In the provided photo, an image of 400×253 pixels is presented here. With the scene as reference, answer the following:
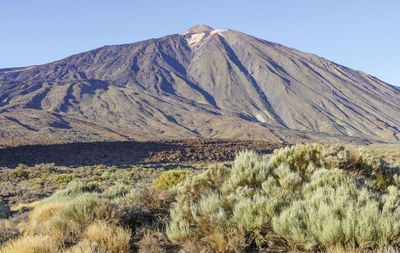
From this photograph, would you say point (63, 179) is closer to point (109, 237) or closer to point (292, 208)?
point (109, 237)

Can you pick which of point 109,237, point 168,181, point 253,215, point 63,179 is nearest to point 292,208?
point 253,215

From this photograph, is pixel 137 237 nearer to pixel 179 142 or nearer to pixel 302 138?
pixel 179 142

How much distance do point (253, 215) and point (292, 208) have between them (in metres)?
0.59

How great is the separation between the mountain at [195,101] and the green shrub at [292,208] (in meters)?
48.9

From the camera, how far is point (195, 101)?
5404 inches

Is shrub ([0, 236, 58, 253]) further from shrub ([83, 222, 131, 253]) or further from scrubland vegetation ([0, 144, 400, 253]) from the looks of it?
shrub ([83, 222, 131, 253])

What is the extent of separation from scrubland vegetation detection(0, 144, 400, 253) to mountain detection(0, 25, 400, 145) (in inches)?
1876

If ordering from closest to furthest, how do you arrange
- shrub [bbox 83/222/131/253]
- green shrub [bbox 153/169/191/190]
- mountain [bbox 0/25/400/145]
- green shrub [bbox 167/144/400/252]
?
green shrub [bbox 167/144/400/252] < shrub [bbox 83/222/131/253] < green shrub [bbox 153/169/191/190] < mountain [bbox 0/25/400/145]

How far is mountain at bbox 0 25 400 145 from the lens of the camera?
80188 millimetres

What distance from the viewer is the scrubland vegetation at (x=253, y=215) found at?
3.70m

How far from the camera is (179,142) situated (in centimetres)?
4159

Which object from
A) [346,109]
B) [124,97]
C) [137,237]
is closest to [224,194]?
[137,237]

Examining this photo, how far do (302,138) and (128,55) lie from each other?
148222 mm

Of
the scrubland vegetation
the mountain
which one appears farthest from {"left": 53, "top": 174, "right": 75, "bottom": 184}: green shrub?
the mountain
